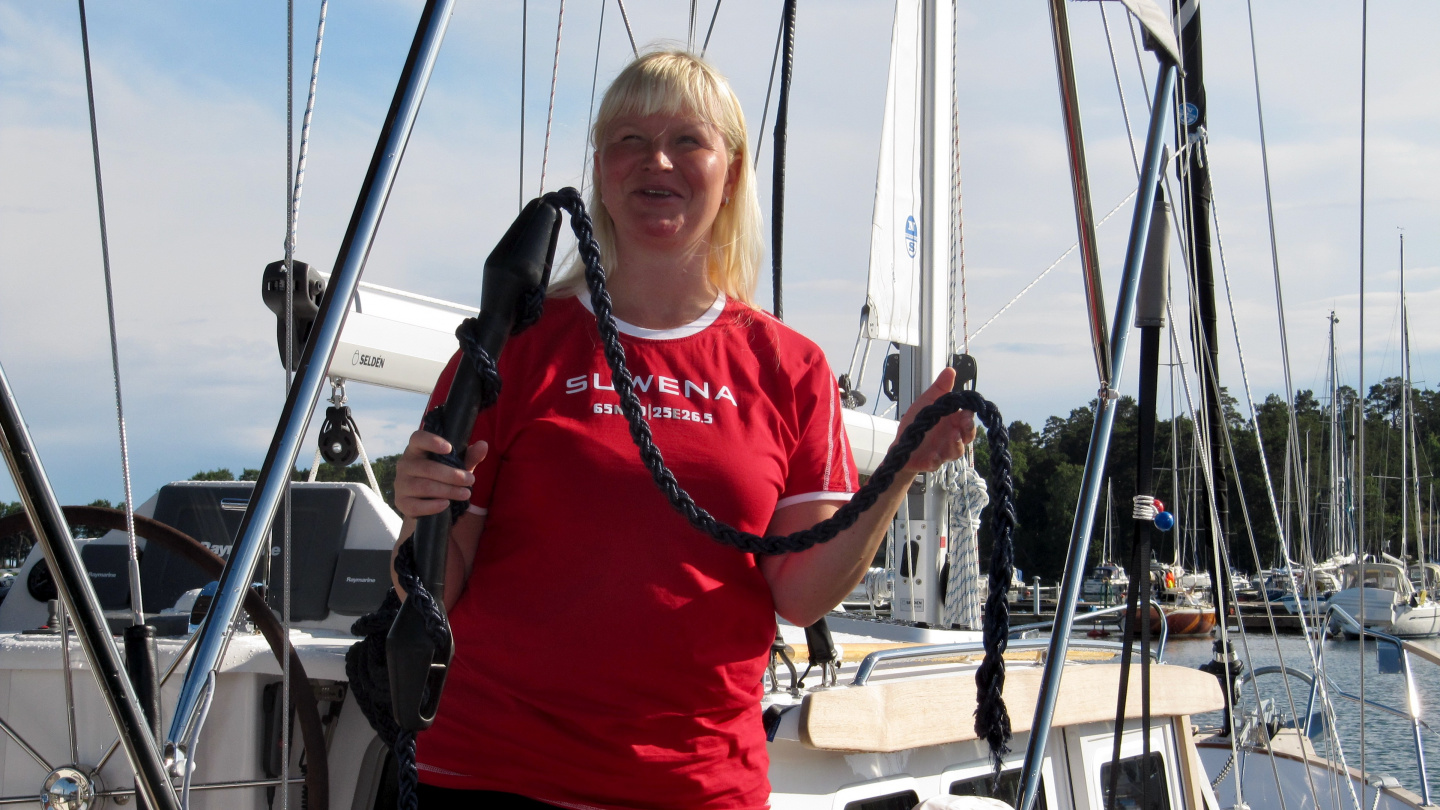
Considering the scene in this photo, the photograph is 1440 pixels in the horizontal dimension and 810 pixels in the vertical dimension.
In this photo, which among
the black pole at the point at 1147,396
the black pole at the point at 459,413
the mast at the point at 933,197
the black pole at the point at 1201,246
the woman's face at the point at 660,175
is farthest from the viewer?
the mast at the point at 933,197

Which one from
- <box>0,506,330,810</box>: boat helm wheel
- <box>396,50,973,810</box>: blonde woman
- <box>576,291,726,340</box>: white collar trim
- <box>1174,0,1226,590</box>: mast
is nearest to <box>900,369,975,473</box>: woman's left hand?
<box>396,50,973,810</box>: blonde woman

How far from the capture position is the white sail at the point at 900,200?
206 inches

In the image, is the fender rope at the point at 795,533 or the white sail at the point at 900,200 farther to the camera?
the white sail at the point at 900,200

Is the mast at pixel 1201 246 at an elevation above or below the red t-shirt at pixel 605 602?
above

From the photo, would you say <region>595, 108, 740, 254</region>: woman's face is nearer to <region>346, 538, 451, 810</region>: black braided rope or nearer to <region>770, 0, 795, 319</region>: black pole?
<region>346, 538, 451, 810</region>: black braided rope

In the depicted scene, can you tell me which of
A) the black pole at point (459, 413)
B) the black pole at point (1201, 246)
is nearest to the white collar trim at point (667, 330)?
the black pole at point (459, 413)

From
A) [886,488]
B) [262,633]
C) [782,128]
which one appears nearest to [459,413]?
[886,488]

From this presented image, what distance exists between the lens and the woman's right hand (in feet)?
4.22

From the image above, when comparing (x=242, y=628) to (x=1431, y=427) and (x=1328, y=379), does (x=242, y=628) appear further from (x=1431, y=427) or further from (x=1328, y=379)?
(x=1431, y=427)

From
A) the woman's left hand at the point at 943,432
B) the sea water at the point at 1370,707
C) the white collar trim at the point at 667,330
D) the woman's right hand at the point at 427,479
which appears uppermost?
the white collar trim at the point at 667,330

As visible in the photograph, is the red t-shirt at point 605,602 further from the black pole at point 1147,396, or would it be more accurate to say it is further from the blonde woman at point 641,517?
the black pole at point 1147,396

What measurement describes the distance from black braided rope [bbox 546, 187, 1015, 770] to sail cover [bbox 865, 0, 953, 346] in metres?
3.84

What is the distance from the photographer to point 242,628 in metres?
2.42

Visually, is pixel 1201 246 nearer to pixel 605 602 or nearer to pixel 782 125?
pixel 782 125
